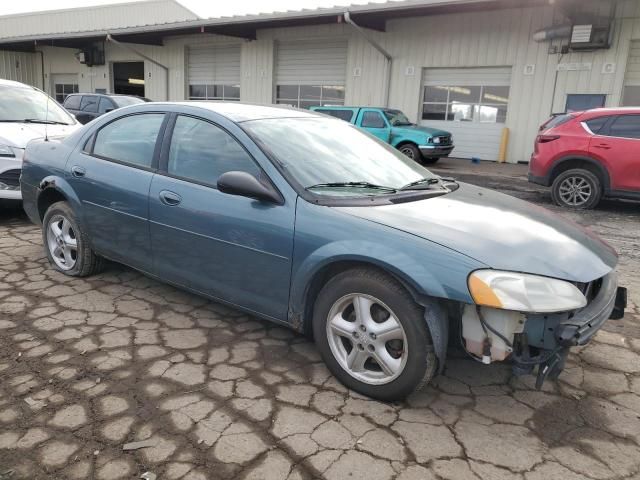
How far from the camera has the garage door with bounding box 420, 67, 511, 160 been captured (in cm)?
1608

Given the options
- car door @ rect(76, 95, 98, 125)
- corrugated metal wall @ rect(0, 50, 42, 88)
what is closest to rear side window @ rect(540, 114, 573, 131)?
car door @ rect(76, 95, 98, 125)

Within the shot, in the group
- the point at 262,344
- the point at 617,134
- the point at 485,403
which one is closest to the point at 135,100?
the point at 617,134

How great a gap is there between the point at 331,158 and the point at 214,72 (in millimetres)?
20403

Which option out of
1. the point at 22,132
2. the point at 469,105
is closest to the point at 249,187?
the point at 22,132

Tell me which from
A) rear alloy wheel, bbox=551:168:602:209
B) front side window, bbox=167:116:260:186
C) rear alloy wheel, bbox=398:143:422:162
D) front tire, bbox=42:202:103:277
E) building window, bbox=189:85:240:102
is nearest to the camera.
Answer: front side window, bbox=167:116:260:186

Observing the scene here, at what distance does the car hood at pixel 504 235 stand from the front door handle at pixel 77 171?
7.59 feet

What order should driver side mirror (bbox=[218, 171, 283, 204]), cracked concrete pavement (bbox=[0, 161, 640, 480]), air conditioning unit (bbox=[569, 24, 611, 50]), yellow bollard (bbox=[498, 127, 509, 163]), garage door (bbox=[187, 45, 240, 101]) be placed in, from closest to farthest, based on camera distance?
1. cracked concrete pavement (bbox=[0, 161, 640, 480])
2. driver side mirror (bbox=[218, 171, 283, 204])
3. air conditioning unit (bbox=[569, 24, 611, 50])
4. yellow bollard (bbox=[498, 127, 509, 163])
5. garage door (bbox=[187, 45, 240, 101])

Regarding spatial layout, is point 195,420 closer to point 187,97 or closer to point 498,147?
point 498,147

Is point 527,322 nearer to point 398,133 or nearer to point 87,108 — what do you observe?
point 398,133

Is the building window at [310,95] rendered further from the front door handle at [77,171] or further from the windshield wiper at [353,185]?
the windshield wiper at [353,185]

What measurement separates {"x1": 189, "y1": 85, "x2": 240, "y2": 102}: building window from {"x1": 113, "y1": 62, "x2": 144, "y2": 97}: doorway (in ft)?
14.6

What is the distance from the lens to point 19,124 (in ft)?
21.0

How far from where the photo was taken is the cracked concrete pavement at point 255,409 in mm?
2217

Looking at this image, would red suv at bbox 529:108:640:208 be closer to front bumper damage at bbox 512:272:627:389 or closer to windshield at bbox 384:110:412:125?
windshield at bbox 384:110:412:125
